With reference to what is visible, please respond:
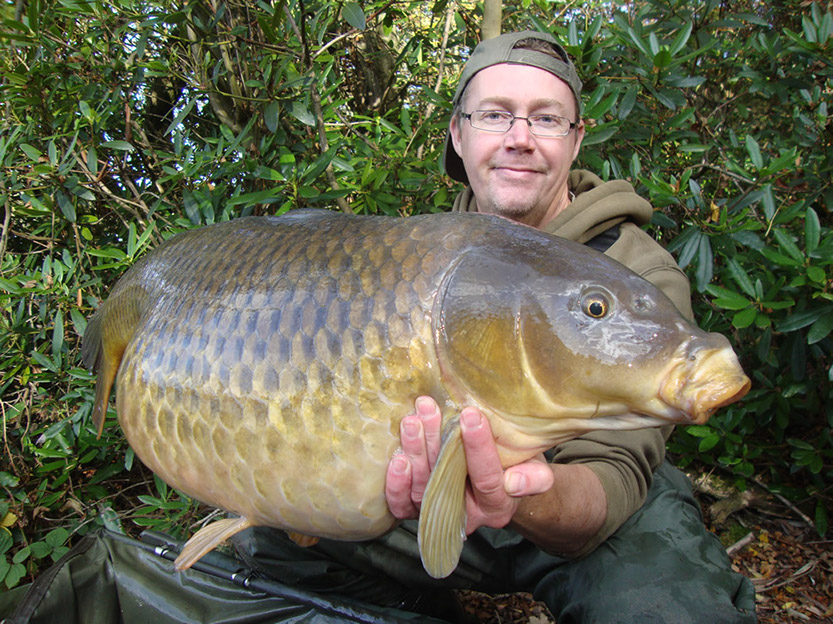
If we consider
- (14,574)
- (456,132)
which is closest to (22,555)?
(14,574)

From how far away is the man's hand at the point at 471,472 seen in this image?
893 mm

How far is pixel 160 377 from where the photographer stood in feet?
3.72

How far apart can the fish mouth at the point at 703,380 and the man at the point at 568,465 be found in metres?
0.26

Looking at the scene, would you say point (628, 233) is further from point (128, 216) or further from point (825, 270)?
point (128, 216)

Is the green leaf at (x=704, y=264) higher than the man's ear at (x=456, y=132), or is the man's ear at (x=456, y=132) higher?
the man's ear at (x=456, y=132)

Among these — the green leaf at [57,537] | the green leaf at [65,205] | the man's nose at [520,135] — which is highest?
the man's nose at [520,135]

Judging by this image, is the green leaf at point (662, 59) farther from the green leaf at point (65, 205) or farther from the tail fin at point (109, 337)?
the green leaf at point (65, 205)

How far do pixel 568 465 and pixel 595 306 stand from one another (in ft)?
1.51

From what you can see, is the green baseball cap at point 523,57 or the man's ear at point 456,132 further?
the man's ear at point 456,132

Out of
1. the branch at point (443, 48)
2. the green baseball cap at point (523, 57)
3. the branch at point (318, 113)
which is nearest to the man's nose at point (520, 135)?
the green baseball cap at point (523, 57)

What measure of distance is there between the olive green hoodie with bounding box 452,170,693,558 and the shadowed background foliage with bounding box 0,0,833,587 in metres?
0.31

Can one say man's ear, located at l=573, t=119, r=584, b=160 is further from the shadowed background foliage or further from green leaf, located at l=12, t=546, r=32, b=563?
green leaf, located at l=12, t=546, r=32, b=563

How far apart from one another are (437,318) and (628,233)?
89cm

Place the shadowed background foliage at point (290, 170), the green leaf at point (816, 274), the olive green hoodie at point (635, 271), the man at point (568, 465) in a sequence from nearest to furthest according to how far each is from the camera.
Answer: the man at point (568, 465) → the olive green hoodie at point (635, 271) → the green leaf at point (816, 274) → the shadowed background foliage at point (290, 170)
